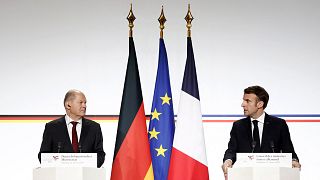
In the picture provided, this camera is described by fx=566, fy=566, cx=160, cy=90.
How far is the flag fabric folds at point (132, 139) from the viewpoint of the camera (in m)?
4.50

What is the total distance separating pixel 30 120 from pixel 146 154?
4.74ft

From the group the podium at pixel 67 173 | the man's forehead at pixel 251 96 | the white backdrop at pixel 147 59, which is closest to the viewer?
the podium at pixel 67 173

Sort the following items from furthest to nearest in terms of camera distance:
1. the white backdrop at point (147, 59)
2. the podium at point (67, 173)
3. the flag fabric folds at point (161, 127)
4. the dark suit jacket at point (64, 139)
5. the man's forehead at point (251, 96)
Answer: the white backdrop at point (147, 59), the flag fabric folds at point (161, 127), the man's forehead at point (251, 96), the dark suit jacket at point (64, 139), the podium at point (67, 173)

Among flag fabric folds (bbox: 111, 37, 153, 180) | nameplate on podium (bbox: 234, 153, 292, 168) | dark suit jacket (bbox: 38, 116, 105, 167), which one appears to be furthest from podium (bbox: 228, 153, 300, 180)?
dark suit jacket (bbox: 38, 116, 105, 167)

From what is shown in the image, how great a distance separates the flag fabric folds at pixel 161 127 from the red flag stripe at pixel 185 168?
0.20m

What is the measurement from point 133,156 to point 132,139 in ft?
0.45

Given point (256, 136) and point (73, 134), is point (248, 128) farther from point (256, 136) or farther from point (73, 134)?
point (73, 134)

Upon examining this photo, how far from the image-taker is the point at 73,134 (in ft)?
14.9

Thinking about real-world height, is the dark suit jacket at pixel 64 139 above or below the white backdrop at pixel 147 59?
below

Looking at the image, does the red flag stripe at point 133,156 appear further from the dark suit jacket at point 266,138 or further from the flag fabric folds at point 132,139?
the dark suit jacket at point 266,138

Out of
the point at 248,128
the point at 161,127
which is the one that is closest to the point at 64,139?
the point at 161,127

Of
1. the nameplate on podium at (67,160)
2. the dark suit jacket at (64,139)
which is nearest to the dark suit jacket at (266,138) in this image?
the dark suit jacket at (64,139)

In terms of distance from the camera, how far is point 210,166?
5488 millimetres

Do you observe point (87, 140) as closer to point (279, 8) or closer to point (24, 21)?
point (24, 21)
